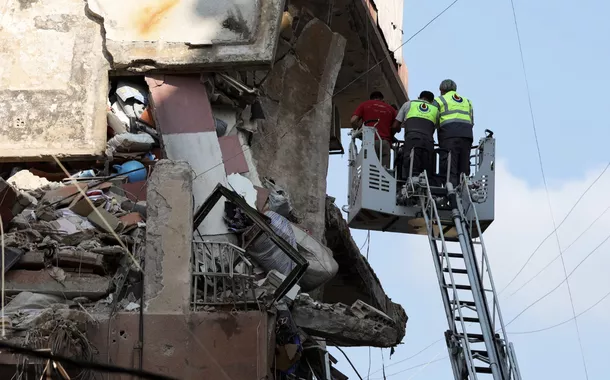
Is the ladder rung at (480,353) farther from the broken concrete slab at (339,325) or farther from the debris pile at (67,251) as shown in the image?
the debris pile at (67,251)

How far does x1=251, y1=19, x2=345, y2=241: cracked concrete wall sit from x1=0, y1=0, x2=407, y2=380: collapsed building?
0.09 feet

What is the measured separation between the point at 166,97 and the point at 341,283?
19.2 ft

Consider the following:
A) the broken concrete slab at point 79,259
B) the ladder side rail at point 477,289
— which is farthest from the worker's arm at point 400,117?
the broken concrete slab at point 79,259

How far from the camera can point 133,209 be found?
51.5 ft

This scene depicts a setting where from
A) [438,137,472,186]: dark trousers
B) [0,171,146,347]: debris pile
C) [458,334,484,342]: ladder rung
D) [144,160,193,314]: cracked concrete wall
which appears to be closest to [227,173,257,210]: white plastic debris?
[0,171,146,347]: debris pile

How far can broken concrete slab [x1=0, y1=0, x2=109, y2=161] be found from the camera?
665 inches

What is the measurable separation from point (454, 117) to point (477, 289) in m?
3.00

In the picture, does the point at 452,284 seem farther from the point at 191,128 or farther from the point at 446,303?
the point at 191,128

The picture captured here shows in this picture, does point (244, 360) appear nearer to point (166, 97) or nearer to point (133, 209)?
point (133, 209)

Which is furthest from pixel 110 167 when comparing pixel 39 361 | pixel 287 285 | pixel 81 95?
pixel 39 361

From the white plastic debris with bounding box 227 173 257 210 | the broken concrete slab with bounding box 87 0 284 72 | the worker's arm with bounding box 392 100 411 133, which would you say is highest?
the broken concrete slab with bounding box 87 0 284 72

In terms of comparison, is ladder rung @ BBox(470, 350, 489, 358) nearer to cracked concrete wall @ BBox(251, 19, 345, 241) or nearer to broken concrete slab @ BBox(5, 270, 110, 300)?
broken concrete slab @ BBox(5, 270, 110, 300)

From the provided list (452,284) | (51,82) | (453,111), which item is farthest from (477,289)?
(51,82)

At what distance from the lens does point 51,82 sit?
17.3m
